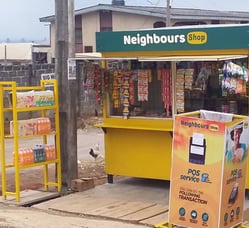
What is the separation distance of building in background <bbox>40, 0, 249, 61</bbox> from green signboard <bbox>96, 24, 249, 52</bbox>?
25.4 meters

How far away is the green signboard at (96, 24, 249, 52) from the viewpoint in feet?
28.5

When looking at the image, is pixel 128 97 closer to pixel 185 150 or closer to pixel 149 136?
pixel 149 136

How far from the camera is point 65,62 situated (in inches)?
385

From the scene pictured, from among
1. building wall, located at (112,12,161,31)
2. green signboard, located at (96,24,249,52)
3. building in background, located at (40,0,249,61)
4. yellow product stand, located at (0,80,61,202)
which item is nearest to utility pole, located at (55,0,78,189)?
yellow product stand, located at (0,80,61,202)

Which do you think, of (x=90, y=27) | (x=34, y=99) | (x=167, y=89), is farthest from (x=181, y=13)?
(x=34, y=99)

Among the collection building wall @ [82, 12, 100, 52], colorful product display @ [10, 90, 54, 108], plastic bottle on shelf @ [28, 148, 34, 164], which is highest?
building wall @ [82, 12, 100, 52]

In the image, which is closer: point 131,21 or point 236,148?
point 236,148

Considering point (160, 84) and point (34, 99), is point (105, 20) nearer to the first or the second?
point (160, 84)

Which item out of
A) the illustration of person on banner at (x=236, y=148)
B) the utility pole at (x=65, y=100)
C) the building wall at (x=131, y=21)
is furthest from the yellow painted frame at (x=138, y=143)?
the building wall at (x=131, y=21)

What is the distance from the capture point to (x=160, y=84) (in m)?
9.73

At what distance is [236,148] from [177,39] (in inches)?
116

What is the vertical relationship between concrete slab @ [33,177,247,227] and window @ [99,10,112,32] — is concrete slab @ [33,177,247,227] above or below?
below

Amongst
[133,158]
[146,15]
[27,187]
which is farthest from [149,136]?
[146,15]

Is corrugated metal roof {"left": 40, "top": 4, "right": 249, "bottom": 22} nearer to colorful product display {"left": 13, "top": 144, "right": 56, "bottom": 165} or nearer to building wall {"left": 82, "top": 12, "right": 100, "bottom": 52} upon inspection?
building wall {"left": 82, "top": 12, "right": 100, "bottom": 52}
